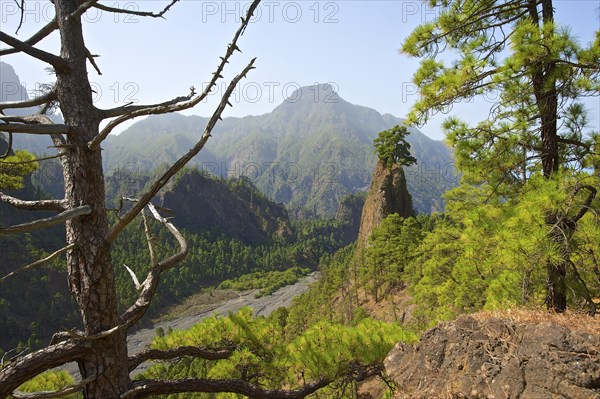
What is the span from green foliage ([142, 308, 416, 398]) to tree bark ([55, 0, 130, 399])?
7.23 feet

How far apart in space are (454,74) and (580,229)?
280cm

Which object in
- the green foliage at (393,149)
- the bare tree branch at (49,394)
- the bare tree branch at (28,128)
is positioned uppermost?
the green foliage at (393,149)

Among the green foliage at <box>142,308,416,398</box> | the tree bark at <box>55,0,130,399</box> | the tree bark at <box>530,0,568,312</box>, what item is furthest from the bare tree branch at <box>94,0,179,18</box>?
the tree bark at <box>530,0,568,312</box>

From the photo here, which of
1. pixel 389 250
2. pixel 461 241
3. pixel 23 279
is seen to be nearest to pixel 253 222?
pixel 23 279

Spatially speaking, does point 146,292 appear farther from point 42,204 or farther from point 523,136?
point 523,136

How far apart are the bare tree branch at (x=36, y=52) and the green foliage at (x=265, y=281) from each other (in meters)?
96.7

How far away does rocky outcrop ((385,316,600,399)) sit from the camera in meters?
3.03

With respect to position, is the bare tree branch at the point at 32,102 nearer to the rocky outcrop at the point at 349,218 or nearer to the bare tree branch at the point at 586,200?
the bare tree branch at the point at 586,200

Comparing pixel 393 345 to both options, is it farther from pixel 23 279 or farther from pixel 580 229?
pixel 23 279

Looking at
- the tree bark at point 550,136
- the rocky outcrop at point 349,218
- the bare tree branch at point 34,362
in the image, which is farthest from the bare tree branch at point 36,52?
the rocky outcrop at point 349,218

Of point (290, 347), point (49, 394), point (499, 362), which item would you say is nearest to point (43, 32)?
point (49, 394)

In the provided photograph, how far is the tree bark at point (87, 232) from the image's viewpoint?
2.80 m

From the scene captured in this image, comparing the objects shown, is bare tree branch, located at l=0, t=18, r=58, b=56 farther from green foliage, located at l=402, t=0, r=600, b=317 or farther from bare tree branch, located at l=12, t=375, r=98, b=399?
green foliage, located at l=402, t=0, r=600, b=317

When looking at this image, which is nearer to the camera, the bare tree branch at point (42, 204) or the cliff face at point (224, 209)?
the bare tree branch at point (42, 204)
